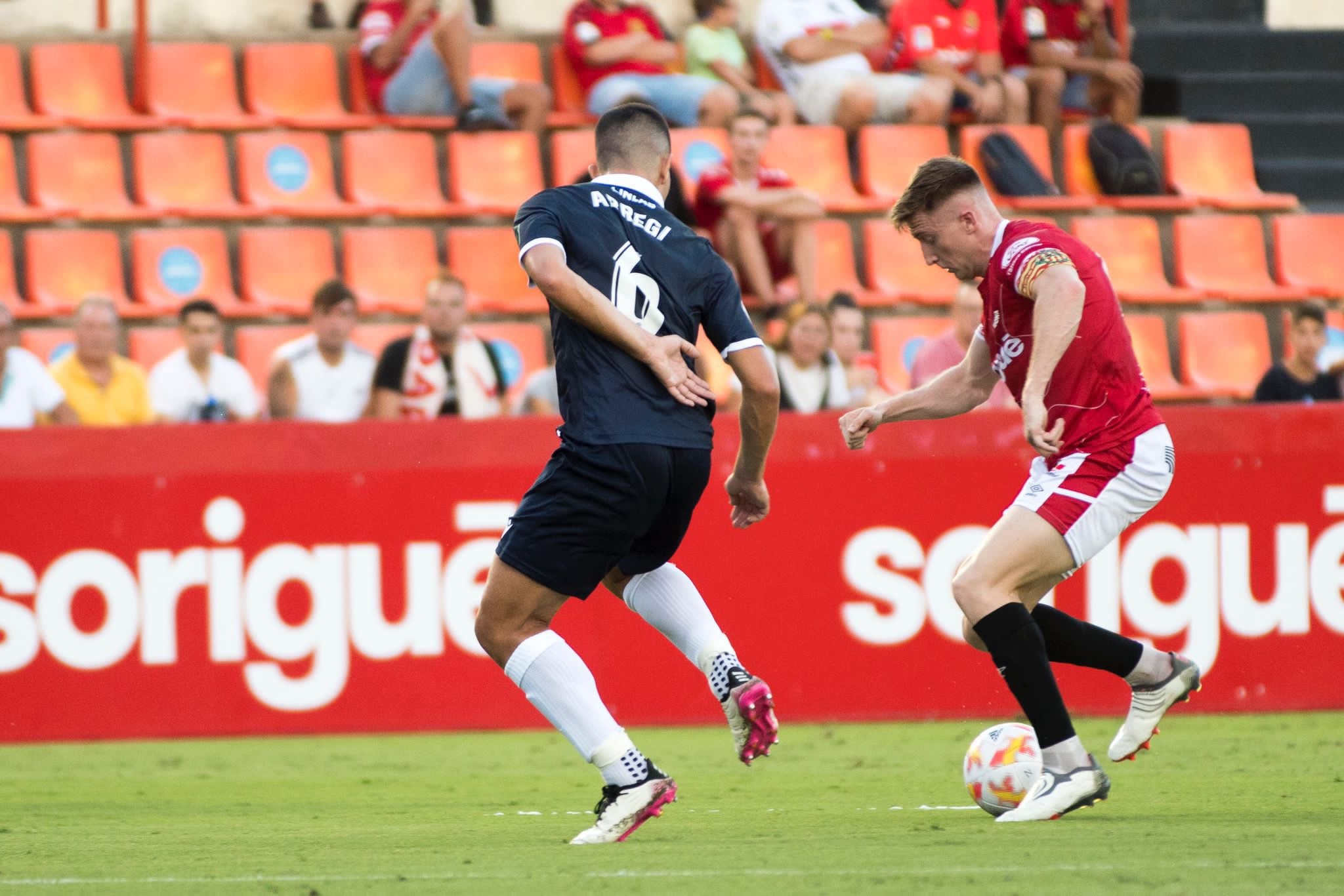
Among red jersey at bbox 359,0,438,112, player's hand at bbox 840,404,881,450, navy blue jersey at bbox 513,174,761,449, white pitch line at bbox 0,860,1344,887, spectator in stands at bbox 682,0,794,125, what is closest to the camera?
white pitch line at bbox 0,860,1344,887

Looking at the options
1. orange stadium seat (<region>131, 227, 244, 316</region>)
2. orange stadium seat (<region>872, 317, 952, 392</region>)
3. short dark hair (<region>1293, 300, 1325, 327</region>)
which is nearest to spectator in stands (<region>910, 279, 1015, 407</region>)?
orange stadium seat (<region>872, 317, 952, 392</region>)

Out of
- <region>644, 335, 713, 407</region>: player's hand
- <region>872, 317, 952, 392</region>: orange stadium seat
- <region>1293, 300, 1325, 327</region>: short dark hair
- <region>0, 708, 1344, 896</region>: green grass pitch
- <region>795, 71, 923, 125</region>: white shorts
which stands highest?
<region>795, 71, 923, 125</region>: white shorts

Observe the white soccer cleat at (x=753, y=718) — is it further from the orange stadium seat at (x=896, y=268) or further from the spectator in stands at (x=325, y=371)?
the orange stadium seat at (x=896, y=268)

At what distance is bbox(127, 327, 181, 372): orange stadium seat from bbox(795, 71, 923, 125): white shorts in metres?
4.70

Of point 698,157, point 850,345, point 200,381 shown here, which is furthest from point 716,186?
point 200,381

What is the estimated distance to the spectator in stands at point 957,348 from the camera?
10562 mm

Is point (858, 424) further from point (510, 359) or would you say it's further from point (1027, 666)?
point (510, 359)

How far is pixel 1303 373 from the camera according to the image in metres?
10.9

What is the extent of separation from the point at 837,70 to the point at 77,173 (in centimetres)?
503

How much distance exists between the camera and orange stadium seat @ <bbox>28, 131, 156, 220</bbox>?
11.9 m

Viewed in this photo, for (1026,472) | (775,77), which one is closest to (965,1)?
(775,77)

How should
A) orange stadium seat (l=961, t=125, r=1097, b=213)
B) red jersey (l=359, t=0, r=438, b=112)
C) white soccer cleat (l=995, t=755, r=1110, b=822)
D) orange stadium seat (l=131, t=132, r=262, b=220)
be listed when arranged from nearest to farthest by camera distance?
white soccer cleat (l=995, t=755, r=1110, b=822) → orange stadium seat (l=131, t=132, r=262, b=220) → red jersey (l=359, t=0, r=438, b=112) → orange stadium seat (l=961, t=125, r=1097, b=213)

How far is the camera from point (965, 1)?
44.2 feet

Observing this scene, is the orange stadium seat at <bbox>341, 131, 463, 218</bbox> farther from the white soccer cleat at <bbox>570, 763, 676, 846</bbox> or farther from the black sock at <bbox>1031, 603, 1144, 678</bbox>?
the white soccer cleat at <bbox>570, 763, 676, 846</bbox>
